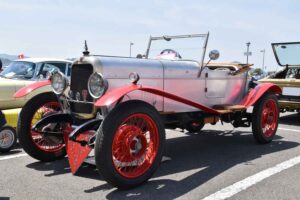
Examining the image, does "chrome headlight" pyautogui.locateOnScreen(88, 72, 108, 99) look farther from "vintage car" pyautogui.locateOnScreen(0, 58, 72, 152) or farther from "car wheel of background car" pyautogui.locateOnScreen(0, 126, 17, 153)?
"vintage car" pyautogui.locateOnScreen(0, 58, 72, 152)

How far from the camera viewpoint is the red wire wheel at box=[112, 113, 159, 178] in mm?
3793

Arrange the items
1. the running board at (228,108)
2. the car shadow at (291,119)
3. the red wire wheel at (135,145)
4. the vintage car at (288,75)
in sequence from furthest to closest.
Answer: the car shadow at (291,119) → the vintage car at (288,75) → the running board at (228,108) → the red wire wheel at (135,145)

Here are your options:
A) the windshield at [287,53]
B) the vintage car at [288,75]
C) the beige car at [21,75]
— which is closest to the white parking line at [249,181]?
the vintage car at [288,75]

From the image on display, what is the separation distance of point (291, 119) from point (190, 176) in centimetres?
613

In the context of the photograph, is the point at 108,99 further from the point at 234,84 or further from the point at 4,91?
the point at 4,91

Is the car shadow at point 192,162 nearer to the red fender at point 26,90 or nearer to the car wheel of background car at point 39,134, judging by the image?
the car wheel of background car at point 39,134

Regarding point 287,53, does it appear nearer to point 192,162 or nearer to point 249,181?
point 192,162

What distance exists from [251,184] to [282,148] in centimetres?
213

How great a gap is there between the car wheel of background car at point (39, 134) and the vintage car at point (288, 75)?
5689 mm

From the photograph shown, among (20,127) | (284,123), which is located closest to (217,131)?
(284,123)

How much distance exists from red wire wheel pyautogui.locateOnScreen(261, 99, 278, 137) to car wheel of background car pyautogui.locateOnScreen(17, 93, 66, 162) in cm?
337

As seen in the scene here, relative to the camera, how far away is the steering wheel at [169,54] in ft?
18.4

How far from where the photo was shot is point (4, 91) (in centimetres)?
690

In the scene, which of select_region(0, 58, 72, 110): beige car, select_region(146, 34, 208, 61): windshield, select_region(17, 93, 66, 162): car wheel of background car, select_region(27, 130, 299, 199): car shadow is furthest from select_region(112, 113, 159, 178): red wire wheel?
select_region(0, 58, 72, 110): beige car
